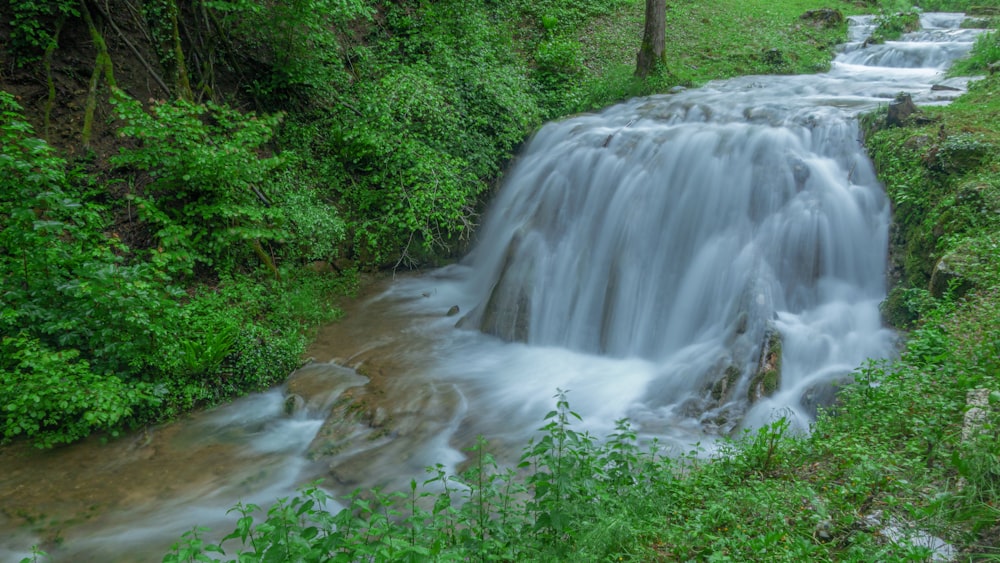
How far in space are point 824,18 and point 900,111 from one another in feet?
33.8

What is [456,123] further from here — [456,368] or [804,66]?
[804,66]

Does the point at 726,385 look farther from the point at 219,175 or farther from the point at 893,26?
the point at 893,26

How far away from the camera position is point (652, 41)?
12711 mm

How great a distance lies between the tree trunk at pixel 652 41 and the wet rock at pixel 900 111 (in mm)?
5462

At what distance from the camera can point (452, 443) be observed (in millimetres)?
5809

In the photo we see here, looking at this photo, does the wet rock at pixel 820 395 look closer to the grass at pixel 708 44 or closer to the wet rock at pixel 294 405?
the wet rock at pixel 294 405

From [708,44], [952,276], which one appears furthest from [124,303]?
[708,44]

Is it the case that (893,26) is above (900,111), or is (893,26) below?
above

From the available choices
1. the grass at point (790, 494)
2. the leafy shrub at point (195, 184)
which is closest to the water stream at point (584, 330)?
the grass at point (790, 494)

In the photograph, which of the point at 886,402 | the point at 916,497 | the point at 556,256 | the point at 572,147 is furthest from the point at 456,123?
the point at 916,497

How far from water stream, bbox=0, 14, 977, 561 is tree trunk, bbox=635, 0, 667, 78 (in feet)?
7.11

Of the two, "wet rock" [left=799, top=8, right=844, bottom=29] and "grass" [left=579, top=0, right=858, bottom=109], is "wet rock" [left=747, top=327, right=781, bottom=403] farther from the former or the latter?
"wet rock" [left=799, top=8, right=844, bottom=29]

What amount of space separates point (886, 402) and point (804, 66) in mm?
12030

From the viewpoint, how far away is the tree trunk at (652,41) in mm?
12633
